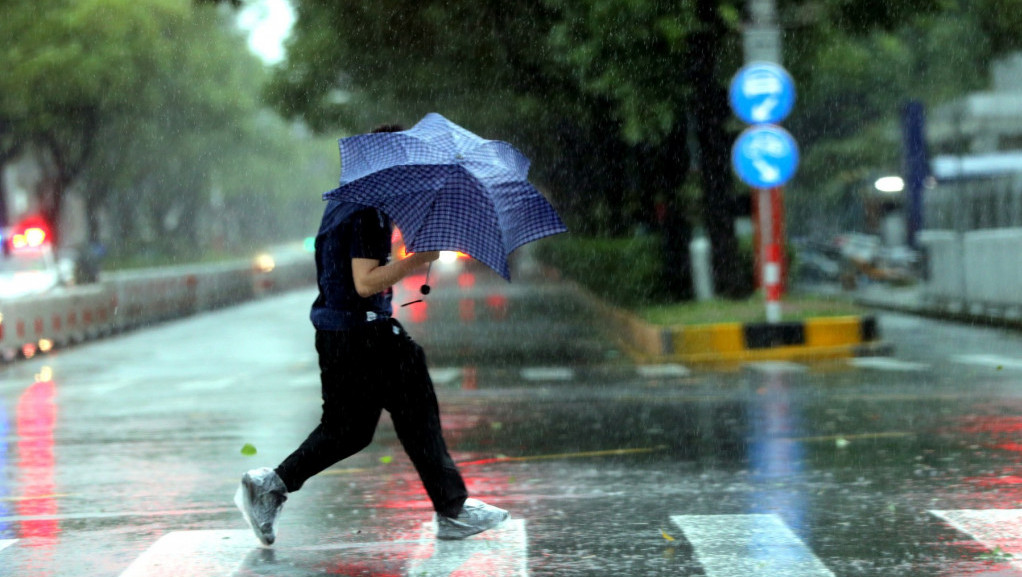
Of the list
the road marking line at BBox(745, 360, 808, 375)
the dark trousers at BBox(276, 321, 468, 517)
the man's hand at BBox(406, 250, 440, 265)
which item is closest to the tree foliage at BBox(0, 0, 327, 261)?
the road marking line at BBox(745, 360, 808, 375)

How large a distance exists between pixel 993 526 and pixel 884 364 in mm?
8876

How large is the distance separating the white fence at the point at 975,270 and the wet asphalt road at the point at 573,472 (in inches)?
203

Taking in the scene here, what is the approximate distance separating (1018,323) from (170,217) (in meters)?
67.7

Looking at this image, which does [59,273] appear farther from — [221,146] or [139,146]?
[221,146]

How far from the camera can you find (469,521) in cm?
663

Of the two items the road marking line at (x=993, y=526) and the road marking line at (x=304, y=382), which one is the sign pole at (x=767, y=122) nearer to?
the road marking line at (x=304, y=382)

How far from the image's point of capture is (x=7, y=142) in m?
45.2

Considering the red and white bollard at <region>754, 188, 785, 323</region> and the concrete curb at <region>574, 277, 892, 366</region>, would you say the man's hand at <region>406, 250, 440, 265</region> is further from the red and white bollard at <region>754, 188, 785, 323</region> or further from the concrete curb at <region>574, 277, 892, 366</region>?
the red and white bollard at <region>754, 188, 785, 323</region>

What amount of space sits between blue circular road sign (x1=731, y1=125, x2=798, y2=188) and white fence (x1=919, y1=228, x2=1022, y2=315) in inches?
229

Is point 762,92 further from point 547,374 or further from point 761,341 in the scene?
point 547,374

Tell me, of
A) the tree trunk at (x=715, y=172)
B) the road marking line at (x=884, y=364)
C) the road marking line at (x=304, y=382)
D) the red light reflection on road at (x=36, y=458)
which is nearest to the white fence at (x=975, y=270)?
the tree trunk at (x=715, y=172)

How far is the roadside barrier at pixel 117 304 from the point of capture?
22.0 m

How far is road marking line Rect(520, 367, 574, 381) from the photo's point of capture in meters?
15.2

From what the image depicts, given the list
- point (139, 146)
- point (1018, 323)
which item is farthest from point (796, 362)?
point (139, 146)
